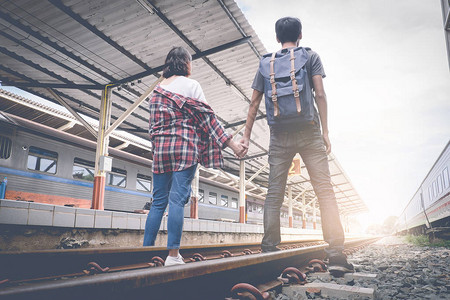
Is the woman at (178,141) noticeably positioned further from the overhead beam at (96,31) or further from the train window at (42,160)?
the train window at (42,160)

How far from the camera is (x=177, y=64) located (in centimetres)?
251

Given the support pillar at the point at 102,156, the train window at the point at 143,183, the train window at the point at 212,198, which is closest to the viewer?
the support pillar at the point at 102,156

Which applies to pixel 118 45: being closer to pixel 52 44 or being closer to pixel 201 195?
pixel 52 44

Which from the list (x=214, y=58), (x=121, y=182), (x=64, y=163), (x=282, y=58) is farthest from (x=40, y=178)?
(x=282, y=58)

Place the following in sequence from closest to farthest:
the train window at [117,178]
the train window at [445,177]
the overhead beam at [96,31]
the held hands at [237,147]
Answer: the held hands at [237,147]
the overhead beam at [96,31]
the train window at [445,177]
the train window at [117,178]

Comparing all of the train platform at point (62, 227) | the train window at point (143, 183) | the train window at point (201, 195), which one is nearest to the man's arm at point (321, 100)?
the train platform at point (62, 227)

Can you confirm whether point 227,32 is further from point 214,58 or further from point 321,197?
point 321,197

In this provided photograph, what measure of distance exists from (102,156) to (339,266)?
7634 mm

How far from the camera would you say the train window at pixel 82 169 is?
30.2 feet

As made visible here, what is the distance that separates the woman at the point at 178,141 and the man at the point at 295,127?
349mm

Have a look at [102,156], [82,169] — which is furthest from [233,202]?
[102,156]

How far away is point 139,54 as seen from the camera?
814 cm

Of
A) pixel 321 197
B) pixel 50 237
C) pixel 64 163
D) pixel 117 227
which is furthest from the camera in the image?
pixel 64 163

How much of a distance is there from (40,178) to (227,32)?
638 centimetres
